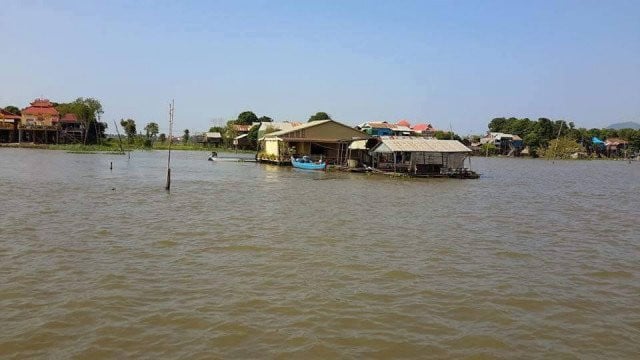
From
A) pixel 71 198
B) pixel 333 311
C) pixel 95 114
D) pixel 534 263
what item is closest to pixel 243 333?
pixel 333 311

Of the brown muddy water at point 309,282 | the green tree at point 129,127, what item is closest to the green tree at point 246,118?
the green tree at point 129,127

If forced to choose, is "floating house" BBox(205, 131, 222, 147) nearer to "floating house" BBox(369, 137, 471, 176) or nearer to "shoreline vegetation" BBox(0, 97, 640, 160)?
"shoreline vegetation" BBox(0, 97, 640, 160)

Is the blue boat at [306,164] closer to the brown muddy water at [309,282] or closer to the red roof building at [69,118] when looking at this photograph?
the brown muddy water at [309,282]

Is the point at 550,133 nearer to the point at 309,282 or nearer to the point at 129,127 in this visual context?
the point at 129,127

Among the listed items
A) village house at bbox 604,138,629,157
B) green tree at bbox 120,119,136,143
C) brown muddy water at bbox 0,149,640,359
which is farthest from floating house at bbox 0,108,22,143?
village house at bbox 604,138,629,157

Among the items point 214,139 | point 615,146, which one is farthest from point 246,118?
point 615,146

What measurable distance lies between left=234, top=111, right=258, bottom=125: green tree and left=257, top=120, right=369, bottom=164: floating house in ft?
177

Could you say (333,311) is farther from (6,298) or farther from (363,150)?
(363,150)

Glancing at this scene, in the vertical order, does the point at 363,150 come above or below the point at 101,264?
above

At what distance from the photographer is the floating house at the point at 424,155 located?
32.2 m

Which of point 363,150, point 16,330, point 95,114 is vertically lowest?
point 16,330

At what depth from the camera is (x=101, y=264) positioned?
8922mm

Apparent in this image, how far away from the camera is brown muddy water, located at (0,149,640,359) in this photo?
19.2 ft

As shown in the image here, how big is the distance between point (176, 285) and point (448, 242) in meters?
6.86
